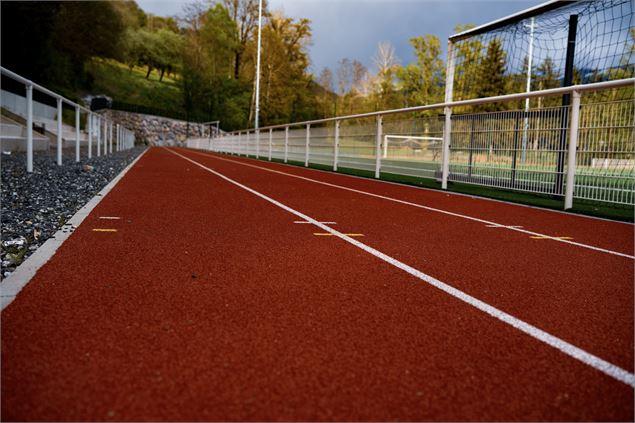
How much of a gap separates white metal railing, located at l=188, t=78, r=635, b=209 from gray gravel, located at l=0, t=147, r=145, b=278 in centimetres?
656

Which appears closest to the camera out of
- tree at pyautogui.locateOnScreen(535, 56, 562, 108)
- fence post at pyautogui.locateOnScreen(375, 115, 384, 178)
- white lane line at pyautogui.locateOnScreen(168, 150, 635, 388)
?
white lane line at pyautogui.locateOnScreen(168, 150, 635, 388)

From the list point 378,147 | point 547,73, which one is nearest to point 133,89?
point 378,147

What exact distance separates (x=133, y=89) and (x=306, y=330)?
3422 inches

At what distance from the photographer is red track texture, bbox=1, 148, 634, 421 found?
1.80 meters

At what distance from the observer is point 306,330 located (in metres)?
2.48

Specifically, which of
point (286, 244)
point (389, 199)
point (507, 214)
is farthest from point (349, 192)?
point (286, 244)

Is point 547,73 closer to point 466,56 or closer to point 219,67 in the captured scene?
point 466,56

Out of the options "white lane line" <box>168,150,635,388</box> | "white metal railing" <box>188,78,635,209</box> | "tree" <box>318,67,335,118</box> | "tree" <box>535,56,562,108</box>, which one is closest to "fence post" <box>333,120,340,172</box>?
"white metal railing" <box>188,78,635,209</box>

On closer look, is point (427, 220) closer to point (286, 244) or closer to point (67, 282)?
point (286, 244)

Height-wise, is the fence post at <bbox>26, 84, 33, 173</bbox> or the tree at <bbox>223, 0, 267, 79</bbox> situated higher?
the tree at <bbox>223, 0, 267, 79</bbox>

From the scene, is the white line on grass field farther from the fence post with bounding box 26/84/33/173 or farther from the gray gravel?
the fence post with bounding box 26/84/33/173

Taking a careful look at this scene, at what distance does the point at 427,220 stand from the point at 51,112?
27680 millimetres

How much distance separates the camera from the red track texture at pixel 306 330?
180cm

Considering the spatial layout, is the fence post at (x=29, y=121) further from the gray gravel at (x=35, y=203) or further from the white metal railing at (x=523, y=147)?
the white metal railing at (x=523, y=147)
